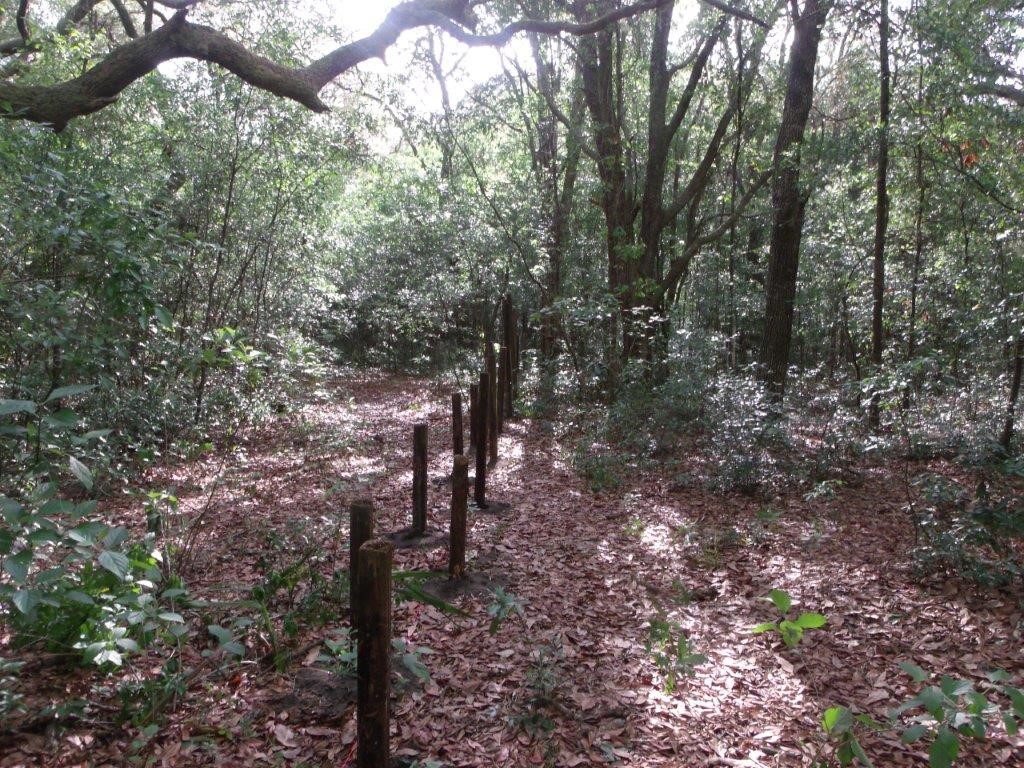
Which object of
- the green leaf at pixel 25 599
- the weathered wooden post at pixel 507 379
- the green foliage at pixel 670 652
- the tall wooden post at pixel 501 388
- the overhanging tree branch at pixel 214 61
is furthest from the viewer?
the weathered wooden post at pixel 507 379

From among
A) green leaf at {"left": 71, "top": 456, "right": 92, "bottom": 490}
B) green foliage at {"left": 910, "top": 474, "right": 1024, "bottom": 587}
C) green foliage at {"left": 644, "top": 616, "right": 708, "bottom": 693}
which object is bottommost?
green foliage at {"left": 644, "top": 616, "right": 708, "bottom": 693}

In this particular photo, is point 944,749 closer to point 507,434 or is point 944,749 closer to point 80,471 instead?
point 80,471

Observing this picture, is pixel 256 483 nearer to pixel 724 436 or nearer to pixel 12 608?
pixel 12 608

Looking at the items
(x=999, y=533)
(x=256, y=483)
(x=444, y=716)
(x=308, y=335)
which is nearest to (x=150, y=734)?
(x=444, y=716)

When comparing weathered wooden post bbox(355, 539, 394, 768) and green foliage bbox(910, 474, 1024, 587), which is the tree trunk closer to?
green foliage bbox(910, 474, 1024, 587)

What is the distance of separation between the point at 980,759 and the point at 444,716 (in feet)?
9.07

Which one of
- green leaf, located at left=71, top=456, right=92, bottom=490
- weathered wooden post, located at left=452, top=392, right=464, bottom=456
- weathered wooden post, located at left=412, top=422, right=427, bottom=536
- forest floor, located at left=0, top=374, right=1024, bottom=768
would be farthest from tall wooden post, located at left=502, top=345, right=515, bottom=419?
green leaf, located at left=71, top=456, right=92, bottom=490

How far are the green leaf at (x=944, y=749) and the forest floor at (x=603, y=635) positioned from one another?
1.73 m

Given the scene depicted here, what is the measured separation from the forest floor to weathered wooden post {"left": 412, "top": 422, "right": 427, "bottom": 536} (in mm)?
367

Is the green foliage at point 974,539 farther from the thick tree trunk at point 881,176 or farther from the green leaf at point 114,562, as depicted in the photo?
the green leaf at point 114,562

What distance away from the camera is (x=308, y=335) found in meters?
15.3

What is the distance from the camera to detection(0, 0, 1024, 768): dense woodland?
10.4 ft

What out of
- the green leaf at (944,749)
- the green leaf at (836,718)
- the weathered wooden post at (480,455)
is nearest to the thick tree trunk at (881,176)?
the weathered wooden post at (480,455)

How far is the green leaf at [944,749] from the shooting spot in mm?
1673
